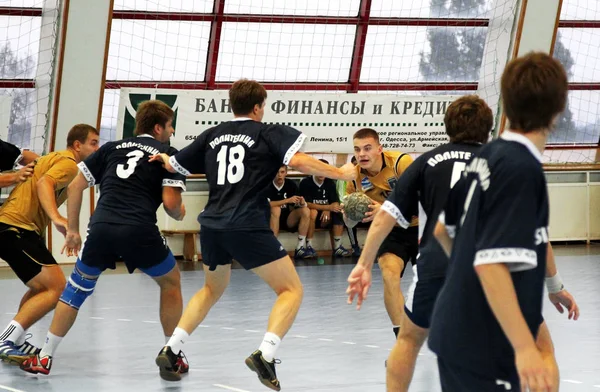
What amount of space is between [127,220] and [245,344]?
1.49 metres

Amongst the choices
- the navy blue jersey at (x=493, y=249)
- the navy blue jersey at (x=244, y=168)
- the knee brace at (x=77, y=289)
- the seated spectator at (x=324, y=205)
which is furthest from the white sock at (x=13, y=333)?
the seated spectator at (x=324, y=205)

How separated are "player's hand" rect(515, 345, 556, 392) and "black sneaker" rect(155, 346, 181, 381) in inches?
133

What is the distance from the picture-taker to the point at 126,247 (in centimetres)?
566

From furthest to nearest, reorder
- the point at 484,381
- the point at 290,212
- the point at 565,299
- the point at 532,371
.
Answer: the point at 290,212 → the point at 565,299 → the point at 484,381 → the point at 532,371

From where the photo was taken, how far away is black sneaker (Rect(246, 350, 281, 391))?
485 cm

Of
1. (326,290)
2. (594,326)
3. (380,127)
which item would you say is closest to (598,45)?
(380,127)

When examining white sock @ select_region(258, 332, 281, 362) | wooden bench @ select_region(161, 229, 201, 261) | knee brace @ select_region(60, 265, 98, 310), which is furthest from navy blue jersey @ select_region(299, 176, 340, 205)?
white sock @ select_region(258, 332, 281, 362)

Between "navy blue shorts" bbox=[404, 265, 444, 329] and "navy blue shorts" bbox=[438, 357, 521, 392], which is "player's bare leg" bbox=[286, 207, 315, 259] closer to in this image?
"navy blue shorts" bbox=[404, 265, 444, 329]

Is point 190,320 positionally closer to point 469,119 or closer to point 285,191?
point 469,119

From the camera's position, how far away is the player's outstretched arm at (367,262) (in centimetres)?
340

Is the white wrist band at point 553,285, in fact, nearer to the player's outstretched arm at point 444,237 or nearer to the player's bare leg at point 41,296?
the player's outstretched arm at point 444,237

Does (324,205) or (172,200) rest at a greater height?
(172,200)

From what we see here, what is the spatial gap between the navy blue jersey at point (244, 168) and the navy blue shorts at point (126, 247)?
0.50m

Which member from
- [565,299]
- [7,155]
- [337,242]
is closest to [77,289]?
[7,155]
